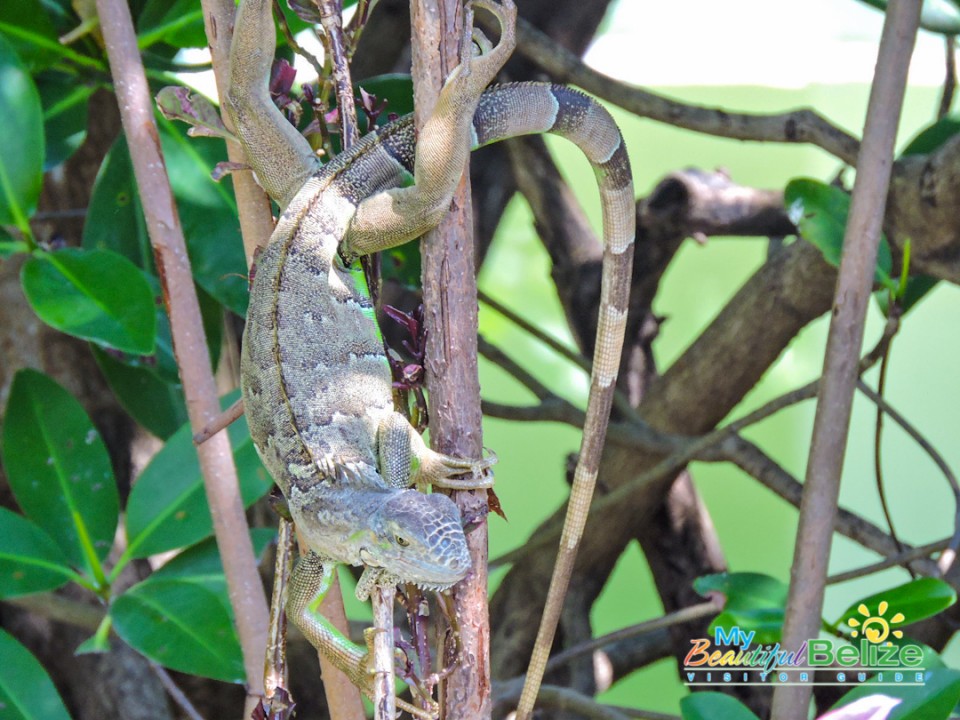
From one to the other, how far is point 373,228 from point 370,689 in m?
0.60

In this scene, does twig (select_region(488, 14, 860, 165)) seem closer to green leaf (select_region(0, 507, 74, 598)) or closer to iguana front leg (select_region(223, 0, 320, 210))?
iguana front leg (select_region(223, 0, 320, 210))

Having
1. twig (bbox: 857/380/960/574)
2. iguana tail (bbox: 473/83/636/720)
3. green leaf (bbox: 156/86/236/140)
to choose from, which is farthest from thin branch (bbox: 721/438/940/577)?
green leaf (bbox: 156/86/236/140)

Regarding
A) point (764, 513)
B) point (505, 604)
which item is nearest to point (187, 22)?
point (505, 604)

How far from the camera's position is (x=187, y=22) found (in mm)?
1662

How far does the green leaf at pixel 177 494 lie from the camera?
1666 millimetres

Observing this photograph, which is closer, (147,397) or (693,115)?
(147,397)

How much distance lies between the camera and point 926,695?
138 centimetres

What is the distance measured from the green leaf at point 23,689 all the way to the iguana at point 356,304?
2.13 feet

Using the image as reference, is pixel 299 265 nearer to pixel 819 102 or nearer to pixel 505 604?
pixel 505 604

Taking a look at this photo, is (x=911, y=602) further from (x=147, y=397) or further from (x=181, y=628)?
(x=147, y=397)

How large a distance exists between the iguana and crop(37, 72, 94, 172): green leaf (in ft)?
1.81

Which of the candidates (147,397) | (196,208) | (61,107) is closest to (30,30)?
(61,107)

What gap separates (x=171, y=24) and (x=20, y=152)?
337 mm

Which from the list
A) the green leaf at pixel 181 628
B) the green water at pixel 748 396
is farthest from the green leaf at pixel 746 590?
the green water at pixel 748 396
